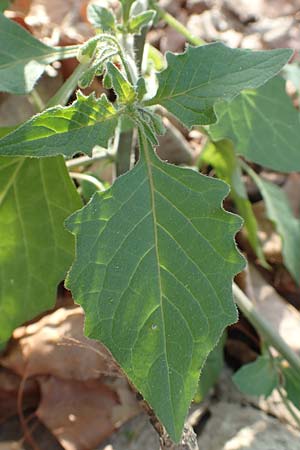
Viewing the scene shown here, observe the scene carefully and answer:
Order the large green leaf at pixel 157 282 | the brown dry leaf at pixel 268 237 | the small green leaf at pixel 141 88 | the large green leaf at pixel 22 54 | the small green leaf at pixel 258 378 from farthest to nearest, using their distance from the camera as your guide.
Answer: the brown dry leaf at pixel 268 237 < the small green leaf at pixel 258 378 < the large green leaf at pixel 22 54 < the small green leaf at pixel 141 88 < the large green leaf at pixel 157 282

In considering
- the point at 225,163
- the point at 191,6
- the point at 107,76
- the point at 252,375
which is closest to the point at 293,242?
the point at 225,163

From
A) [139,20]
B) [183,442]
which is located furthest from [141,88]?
[183,442]

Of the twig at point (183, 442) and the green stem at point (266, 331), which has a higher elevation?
the twig at point (183, 442)

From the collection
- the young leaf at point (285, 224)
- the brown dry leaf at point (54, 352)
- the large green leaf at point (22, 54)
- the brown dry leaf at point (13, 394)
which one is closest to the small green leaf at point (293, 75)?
the young leaf at point (285, 224)

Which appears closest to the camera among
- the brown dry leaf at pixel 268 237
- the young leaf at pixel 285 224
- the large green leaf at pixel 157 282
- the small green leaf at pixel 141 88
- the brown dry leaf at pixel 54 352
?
the large green leaf at pixel 157 282

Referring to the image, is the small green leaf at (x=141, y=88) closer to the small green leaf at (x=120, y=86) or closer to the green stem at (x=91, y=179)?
the small green leaf at (x=120, y=86)

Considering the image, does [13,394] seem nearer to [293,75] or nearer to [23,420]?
[23,420]

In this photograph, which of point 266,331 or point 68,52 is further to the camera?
point 266,331
